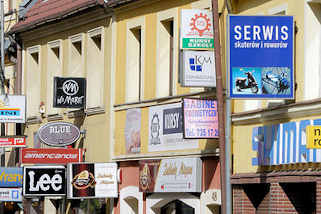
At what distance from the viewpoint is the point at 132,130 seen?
29.2 m

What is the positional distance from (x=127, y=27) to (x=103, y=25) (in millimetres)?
1429

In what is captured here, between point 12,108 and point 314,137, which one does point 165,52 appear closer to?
point 12,108

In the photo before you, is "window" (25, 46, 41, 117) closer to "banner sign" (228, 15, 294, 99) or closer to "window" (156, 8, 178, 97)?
"window" (156, 8, 178, 97)

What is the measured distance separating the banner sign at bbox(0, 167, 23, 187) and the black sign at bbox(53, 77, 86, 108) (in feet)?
8.35

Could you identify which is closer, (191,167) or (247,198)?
(247,198)

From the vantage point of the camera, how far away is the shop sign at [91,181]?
95.1 feet

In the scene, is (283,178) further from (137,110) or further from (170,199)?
(137,110)

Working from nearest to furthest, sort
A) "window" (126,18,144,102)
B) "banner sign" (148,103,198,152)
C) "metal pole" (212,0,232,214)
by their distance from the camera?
"metal pole" (212,0,232,214), "banner sign" (148,103,198,152), "window" (126,18,144,102)

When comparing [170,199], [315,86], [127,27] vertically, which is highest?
[127,27]

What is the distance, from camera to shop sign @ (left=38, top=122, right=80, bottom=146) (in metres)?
30.5

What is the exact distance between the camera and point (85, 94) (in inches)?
1251

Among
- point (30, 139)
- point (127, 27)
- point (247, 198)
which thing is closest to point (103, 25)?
point (127, 27)

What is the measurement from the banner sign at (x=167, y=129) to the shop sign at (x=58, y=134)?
10.5 feet

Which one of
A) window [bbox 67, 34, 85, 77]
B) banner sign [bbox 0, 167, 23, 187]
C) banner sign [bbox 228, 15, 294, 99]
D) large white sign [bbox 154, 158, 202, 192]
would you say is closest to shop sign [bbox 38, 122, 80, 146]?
banner sign [bbox 0, 167, 23, 187]
